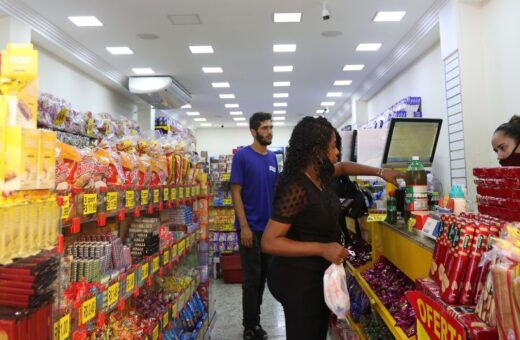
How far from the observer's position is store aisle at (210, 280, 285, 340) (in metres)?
3.68

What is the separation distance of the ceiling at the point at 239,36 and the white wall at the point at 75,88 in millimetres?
309

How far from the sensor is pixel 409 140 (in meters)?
3.54

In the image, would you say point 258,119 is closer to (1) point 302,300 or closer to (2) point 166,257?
(2) point 166,257

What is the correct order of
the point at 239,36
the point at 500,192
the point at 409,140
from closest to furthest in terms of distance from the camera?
1. the point at 500,192
2. the point at 409,140
3. the point at 239,36

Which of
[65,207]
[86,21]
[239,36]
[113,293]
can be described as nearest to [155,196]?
[113,293]

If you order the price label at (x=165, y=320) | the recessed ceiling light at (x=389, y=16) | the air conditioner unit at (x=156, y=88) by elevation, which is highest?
the recessed ceiling light at (x=389, y=16)

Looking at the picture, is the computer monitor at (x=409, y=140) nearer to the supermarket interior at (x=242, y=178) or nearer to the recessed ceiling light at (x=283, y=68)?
the supermarket interior at (x=242, y=178)

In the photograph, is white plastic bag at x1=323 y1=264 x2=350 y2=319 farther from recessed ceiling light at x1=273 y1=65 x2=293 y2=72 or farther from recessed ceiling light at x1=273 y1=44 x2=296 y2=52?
recessed ceiling light at x1=273 y1=65 x2=293 y2=72

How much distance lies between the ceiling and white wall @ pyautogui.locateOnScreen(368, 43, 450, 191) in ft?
2.11

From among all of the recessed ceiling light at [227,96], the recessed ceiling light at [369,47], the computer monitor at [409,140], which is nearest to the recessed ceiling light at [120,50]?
the recessed ceiling light at [227,96]

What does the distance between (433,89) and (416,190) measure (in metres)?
5.48

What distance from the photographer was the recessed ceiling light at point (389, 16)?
6062 mm

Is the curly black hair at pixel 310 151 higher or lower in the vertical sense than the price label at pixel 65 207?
higher

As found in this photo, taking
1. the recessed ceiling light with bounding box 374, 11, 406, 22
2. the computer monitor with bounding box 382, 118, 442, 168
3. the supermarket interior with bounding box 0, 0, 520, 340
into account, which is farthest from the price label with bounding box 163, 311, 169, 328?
the recessed ceiling light with bounding box 374, 11, 406, 22
